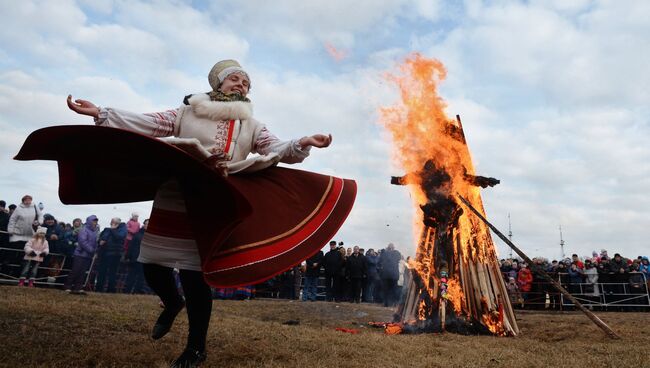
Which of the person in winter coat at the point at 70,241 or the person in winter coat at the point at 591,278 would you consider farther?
the person in winter coat at the point at 591,278

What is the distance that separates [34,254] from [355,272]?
30.5ft

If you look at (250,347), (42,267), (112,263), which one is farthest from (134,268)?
(250,347)

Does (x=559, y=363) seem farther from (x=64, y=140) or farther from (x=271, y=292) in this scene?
(x=271, y=292)

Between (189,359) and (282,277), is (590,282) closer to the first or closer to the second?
(282,277)

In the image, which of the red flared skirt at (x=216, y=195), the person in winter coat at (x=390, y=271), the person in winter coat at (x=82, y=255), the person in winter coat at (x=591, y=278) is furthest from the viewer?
the person in winter coat at (x=390, y=271)

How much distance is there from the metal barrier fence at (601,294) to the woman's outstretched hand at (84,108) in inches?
527

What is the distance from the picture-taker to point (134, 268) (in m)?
13.3

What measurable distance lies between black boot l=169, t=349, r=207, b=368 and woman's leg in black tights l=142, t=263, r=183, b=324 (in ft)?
1.73

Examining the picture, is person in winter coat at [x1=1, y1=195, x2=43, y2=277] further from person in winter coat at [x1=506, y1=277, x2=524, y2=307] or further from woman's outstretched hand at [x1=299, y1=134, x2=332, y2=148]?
person in winter coat at [x1=506, y1=277, x2=524, y2=307]

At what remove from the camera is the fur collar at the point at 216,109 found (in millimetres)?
3613

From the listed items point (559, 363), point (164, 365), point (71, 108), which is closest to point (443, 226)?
point (559, 363)

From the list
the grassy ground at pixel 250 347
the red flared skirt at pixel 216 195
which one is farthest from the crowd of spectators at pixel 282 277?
the red flared skirt at pixel 216 195

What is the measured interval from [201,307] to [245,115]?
153cm

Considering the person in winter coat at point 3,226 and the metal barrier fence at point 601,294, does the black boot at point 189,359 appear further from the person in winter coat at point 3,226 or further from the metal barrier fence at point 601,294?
the metal barrier fence at point 601,294
